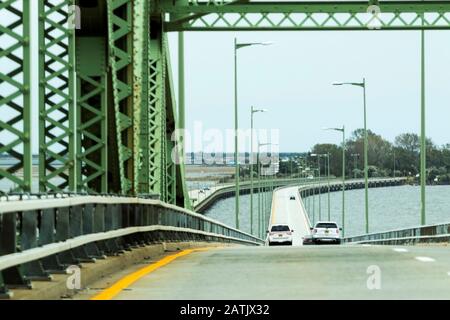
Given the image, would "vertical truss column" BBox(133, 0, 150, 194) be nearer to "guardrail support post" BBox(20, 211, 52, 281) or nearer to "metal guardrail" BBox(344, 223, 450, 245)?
"guardrail support post" BBox(20, 211, 52, 281)

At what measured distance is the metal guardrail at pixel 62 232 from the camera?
33.1 ft

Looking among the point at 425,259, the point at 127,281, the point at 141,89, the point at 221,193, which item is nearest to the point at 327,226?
the point at 141,89

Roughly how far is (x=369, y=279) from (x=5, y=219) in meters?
5.39

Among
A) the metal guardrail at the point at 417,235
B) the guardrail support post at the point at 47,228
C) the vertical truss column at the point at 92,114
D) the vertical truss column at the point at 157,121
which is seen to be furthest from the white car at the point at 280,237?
the guardrail support post at the point at 47,228

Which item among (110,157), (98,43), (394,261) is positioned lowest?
(394,261)

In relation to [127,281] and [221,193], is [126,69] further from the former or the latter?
[221,193]

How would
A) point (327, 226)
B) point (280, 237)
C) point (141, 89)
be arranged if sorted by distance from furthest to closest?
1. point (280, 237)
2. point (327, 226)
3. point (141, 89)

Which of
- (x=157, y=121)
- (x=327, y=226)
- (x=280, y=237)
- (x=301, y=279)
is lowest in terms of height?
(x=280, y=237)

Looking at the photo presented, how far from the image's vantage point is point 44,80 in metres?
15.4

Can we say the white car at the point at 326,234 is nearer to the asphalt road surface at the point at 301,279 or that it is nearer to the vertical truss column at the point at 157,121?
the vertical truss column at the point at 157,121

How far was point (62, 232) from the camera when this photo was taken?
12375 mm
